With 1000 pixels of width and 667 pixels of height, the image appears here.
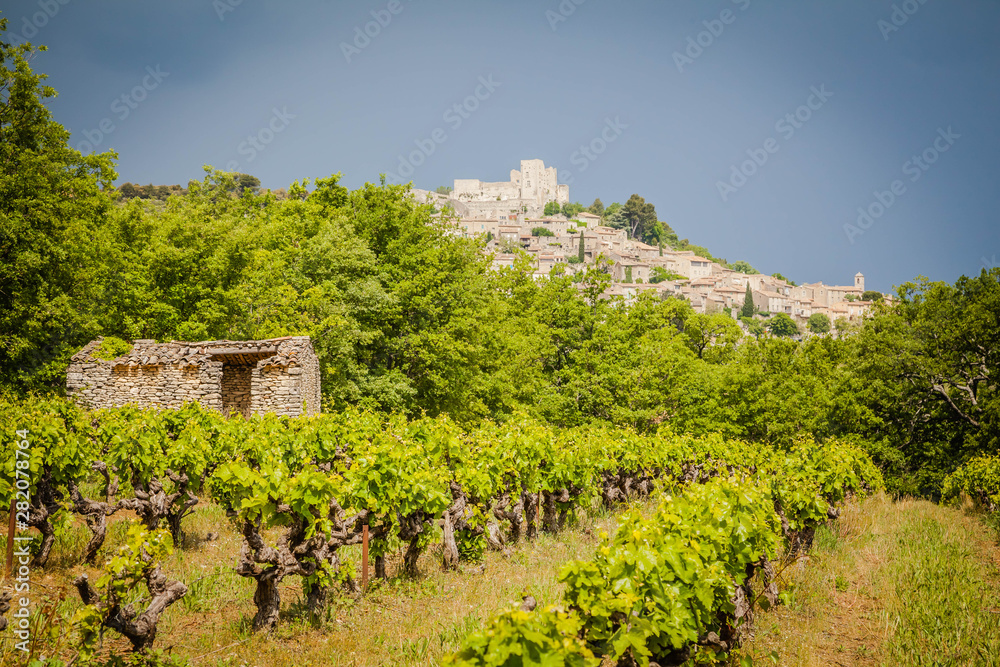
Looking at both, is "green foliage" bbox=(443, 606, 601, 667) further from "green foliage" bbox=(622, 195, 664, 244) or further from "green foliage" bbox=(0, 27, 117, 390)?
"green foliage" bbox=(622, 195, 664, 244)

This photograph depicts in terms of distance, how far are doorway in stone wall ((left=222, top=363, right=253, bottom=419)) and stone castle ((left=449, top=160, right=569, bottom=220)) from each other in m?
163

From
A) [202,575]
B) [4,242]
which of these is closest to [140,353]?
[4,242]

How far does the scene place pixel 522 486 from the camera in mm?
9867

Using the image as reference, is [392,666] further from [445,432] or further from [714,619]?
[445,432]

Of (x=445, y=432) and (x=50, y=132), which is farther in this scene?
(x=50, y=132)

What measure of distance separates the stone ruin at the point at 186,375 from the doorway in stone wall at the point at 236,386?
127cm

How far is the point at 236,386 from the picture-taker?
15766mm

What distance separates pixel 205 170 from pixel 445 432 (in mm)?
28760

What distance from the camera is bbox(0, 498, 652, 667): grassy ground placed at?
5.41 meters

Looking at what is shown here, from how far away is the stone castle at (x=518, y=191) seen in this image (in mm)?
176000

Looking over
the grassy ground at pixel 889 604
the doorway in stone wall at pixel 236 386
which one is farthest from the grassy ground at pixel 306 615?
the doorway in stone wall at pixel 236 386

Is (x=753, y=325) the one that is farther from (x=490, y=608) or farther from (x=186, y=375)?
(x=490, y=608)

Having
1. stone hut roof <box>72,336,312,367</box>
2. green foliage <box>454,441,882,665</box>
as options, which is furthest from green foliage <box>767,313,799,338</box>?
green foliage <box>454,441,882,665</box>

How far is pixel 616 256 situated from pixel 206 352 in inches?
4842
